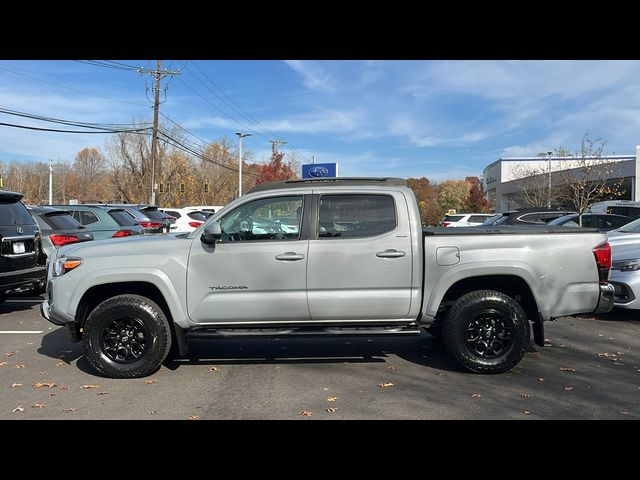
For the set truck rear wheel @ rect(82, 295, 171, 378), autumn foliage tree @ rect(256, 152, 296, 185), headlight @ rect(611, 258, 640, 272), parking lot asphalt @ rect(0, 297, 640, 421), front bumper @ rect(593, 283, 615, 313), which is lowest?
parking lot asphalt @ rect(0, 297, 640, 421)

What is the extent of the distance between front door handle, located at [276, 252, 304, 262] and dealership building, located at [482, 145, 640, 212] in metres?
21.9

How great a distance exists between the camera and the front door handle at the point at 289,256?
5125mm

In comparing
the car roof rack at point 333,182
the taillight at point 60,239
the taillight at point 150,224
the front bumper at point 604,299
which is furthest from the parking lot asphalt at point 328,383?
the taillight at point 150,224

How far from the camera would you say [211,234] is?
506 cm

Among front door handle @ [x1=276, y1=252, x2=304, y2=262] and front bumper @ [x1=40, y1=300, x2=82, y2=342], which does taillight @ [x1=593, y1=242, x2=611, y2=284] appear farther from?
front bumper @ [x1=40, y1=300, x2=82, y2=342]

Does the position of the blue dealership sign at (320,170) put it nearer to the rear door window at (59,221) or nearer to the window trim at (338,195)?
the rear door window at (59,221)

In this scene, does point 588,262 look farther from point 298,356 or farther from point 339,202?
point 298,356

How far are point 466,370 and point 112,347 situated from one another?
3.68m

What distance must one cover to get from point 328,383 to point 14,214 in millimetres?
6249

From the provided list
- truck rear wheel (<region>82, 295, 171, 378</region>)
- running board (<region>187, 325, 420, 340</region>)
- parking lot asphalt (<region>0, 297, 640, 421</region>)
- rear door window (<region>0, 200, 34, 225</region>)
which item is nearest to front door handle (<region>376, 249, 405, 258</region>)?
running board (<region>187, 325, 420, 340</region>)

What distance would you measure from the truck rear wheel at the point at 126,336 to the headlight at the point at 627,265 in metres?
6.51

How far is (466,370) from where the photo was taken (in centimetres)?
535

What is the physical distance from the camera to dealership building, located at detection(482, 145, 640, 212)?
34.7 meters
